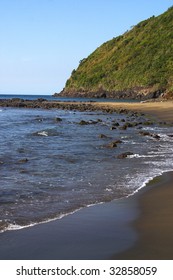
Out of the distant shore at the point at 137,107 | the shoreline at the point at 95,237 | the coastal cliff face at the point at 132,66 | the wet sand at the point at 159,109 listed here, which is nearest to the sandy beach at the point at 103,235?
the shoreline at the point at 95,237

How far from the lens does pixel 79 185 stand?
12.7m

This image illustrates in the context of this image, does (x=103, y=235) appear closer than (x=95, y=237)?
No

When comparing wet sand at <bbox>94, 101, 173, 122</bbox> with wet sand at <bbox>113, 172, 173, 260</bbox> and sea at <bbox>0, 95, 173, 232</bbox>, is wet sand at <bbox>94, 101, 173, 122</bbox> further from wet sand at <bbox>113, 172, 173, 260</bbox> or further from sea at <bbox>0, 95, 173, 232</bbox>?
wet sand at <bbox>113, 172, 173, 260</bbox>

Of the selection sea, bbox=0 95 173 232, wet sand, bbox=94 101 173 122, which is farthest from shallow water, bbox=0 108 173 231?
wet sand, bbox=94 101 173 122

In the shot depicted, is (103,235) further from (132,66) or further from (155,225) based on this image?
(132,66)

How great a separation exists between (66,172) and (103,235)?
6945 millimetres

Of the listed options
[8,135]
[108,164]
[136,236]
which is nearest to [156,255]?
[136,236]

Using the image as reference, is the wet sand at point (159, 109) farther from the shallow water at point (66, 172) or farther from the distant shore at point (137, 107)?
the shallow water at point (66, 172)

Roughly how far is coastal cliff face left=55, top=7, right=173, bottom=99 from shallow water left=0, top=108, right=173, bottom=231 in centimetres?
6929

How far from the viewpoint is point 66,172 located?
48.6 ft

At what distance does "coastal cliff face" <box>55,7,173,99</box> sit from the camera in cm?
10094

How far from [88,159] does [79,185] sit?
5.08 m

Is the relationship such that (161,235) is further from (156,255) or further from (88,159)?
(88,159)

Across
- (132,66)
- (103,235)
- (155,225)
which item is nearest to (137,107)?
(132,66)
